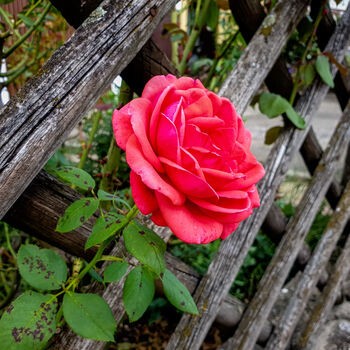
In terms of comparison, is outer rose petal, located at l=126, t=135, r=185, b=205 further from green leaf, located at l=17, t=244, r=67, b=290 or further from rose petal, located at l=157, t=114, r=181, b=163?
green leaf, located at l=17, t=244, r=67, b=290

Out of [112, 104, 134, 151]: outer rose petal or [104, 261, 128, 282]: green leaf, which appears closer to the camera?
[112, 104, 134, 151]: outer rose petal

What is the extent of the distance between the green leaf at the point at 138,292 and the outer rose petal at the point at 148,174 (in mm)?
216

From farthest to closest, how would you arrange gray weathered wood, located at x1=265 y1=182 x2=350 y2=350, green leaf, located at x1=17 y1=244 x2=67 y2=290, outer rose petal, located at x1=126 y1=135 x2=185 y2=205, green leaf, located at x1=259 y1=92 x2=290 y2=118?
gray weathered wood, located at x1=265 y1=182 x2=350 y2=350, green leaf, located at x1=259 y1=92 x2=290 y2=118, green leaf, located at x1=17 y1=244 x2=67 y2=290, outer rose petal, located at x1=126 y1=135 x2=185 y2=205

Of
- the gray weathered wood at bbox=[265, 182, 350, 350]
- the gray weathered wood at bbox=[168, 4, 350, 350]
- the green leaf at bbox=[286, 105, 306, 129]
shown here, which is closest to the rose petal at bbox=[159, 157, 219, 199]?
the gray weathered wood at bbox=[168, 4, 350, 350]

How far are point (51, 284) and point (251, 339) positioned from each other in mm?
1023

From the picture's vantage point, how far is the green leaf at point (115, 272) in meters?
0.62

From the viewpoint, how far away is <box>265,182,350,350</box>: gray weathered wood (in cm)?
158

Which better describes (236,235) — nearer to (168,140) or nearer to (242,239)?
(242,239)

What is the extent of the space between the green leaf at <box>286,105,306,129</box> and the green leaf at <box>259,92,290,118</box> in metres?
0.03

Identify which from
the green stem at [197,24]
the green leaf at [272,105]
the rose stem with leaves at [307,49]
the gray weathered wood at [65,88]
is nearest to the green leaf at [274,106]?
the green leaf at [272,105]

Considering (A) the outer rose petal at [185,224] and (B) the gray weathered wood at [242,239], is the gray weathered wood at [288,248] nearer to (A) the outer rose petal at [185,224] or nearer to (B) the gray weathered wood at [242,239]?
(B) the gray weathered wood at [242,239]

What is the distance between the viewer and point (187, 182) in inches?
17.6

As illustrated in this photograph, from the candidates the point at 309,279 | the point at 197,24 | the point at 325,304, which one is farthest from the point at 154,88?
the point at 325,304

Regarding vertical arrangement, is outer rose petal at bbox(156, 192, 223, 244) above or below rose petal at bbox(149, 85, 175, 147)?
below
